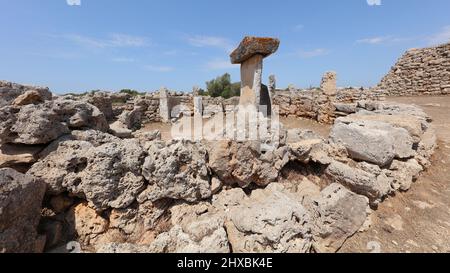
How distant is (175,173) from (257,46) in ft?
12.4

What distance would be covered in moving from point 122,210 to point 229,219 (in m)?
1.15

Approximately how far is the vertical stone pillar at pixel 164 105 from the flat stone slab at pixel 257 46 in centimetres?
586

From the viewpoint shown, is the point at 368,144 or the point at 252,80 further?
the point at 252,80

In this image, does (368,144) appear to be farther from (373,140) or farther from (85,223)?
(85,223)

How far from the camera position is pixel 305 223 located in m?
2.19

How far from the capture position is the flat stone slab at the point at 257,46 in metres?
4.78

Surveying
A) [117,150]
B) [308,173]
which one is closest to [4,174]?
[117,150]

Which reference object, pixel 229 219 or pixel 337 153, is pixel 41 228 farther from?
pixel 337 153

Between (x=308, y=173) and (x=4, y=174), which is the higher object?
(x=4, y=174)

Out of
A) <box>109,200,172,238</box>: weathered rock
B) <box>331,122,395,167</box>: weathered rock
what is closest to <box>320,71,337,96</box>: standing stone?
<box>331,122,395,167</box>: weathered rock

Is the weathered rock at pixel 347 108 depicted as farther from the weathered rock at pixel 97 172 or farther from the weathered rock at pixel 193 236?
the weathered rock at pixel 97 172

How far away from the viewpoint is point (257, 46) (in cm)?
479

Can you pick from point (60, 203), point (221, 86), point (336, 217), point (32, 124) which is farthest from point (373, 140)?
point (221, 86)

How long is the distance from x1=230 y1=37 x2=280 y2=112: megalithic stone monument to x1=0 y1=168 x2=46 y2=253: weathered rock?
4519 millimetres
